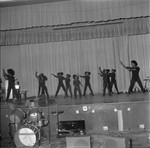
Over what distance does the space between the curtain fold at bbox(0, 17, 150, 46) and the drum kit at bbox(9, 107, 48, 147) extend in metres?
3.25

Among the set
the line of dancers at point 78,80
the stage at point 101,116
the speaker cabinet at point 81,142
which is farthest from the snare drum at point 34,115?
the line of dancers at point 78,80

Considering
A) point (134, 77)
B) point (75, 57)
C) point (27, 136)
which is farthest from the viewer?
→ point (75, 57)

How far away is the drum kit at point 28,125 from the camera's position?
5.29m

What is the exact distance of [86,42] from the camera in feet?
32.3

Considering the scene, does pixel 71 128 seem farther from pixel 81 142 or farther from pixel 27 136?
pixel 81 142

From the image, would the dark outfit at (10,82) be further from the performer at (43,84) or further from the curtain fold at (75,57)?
the performer at (43,84)

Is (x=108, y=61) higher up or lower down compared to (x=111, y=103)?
higher up

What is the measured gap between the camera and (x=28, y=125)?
5.33m

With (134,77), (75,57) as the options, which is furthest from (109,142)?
(75,57)

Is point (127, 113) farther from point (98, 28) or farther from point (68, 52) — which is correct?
point (68, 52)

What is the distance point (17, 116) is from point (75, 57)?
4455mm

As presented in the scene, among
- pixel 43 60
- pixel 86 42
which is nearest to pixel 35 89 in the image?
pixel 43 60

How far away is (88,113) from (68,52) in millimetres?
3827

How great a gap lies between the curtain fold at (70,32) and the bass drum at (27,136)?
3.84 meters
